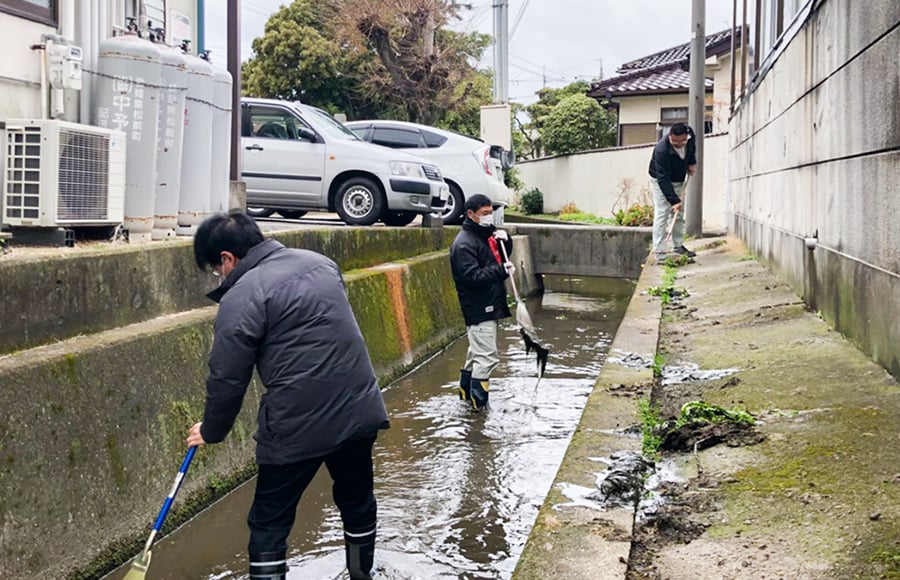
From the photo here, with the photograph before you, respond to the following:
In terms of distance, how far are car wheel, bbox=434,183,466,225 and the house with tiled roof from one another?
13858 mm

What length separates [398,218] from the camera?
541 inches

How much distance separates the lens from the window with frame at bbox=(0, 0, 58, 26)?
20.6 feet

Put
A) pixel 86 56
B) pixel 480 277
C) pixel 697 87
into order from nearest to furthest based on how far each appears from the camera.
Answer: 1. pixel 86 56
2. pixel 480 277
3. pixel 697 87

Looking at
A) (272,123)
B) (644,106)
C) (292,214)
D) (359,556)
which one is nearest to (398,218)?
(292,214)

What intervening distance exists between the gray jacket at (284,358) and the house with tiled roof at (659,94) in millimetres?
24929

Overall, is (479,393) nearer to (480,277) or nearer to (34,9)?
(480,277)

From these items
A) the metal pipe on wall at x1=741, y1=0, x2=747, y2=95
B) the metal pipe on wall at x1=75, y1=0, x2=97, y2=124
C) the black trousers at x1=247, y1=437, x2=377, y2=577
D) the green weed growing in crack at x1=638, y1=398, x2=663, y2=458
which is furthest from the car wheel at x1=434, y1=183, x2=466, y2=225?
the black trousers at x1=247, y1=437, x2=377, y2=577

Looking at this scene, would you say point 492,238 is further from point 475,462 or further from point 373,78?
point 373,78

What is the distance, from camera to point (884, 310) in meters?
5.04

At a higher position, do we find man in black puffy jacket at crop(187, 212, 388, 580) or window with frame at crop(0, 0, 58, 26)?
window with frame at crop(0, 0, 58, 26)

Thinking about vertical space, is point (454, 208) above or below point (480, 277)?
above

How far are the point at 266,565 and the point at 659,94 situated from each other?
27562mm

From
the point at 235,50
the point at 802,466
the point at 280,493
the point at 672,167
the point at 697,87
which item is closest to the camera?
the point at 280,493

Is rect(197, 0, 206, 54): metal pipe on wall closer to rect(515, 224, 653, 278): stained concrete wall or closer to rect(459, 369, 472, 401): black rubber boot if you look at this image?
rect(459, 369, 472, 401): black rubber boot
